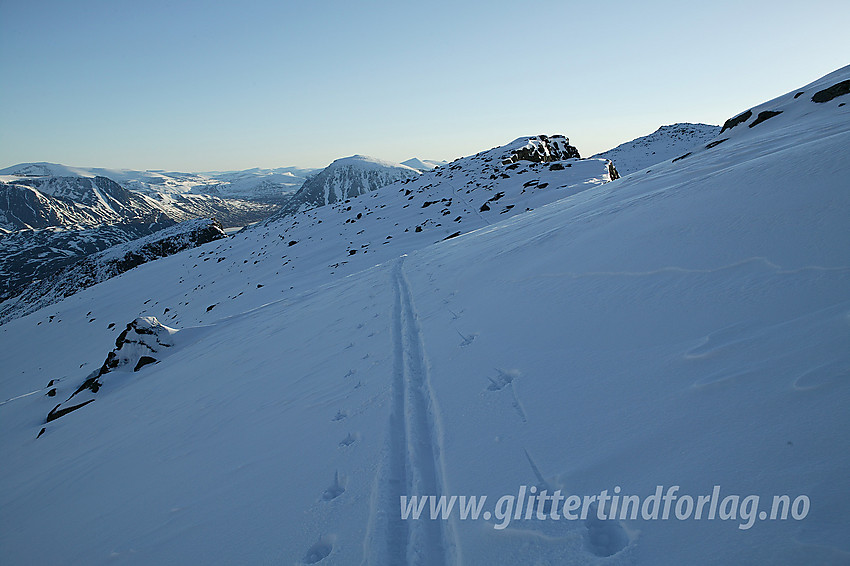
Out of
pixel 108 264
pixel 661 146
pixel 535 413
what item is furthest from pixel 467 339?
pixel 108 264

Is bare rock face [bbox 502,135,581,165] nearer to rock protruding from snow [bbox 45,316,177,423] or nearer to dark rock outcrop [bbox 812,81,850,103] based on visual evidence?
dark rock outcrop [bbox 812,81,850,103]

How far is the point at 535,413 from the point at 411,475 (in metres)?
1.26

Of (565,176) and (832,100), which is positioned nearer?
(832,100)

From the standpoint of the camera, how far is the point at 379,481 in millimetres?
3240

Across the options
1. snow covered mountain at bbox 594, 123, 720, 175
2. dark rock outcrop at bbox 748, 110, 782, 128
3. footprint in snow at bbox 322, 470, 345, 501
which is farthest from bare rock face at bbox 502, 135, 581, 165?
footprint in snow at bbox 322, 470, 345, 501

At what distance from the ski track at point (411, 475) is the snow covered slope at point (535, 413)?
0.02m

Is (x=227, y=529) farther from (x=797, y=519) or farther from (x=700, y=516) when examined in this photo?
(x=797, y=519)

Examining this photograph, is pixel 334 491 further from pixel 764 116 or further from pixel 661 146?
pixel 661 146

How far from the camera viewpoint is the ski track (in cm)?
257

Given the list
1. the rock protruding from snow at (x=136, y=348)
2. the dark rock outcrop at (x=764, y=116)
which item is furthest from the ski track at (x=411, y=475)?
the dark rock outcrop at (x=764, y=116)

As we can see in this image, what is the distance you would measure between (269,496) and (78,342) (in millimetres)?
30746

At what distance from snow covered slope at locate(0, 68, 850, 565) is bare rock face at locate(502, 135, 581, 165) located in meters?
31.1

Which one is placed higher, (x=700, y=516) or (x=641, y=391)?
(x=641, y=391)

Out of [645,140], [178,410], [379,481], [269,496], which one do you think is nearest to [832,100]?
[379,481]
